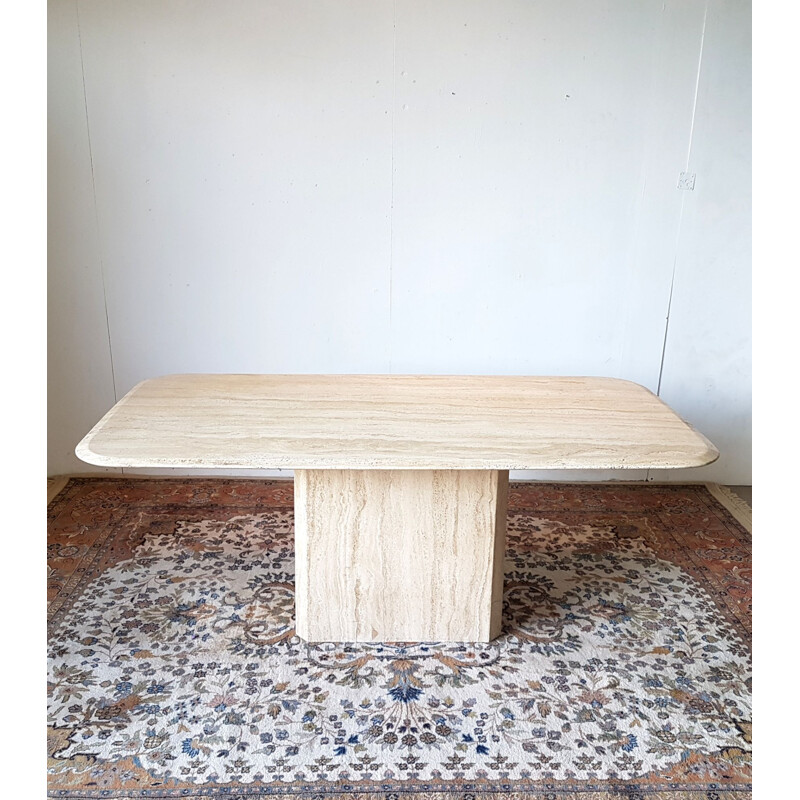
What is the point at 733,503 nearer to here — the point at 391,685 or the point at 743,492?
the point at 743,492

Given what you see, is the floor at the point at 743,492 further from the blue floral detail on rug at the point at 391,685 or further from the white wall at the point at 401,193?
the blue floral detail on rug at the point at 391,685

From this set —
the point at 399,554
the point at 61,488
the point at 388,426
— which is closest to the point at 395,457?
the point at 388,426

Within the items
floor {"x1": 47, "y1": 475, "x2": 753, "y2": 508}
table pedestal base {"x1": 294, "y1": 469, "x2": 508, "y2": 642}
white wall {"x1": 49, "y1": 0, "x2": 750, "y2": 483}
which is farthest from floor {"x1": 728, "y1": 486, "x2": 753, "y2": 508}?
table pedestal base {"x1": 294, "y1": 469, "x2": 508, "y2": 642}

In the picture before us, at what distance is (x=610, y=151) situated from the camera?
3.20 meters

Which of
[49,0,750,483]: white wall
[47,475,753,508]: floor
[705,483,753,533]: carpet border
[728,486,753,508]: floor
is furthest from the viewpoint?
[728,486,753,508]: floor

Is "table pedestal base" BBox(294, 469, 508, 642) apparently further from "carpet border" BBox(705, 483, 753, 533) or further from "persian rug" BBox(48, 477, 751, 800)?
"carpet border" BBox(705, 483, 753, 533)

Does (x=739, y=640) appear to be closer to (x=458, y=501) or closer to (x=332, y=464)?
(x=458, y=501)

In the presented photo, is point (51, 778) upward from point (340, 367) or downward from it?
downward

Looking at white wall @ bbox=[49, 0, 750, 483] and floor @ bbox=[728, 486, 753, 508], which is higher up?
white wall @ bbox=[49, 0, 750, 483]

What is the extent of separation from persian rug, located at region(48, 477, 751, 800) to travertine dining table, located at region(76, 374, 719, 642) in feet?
0.47

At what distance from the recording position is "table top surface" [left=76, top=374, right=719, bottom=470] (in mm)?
1830

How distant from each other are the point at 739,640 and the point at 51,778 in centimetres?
194

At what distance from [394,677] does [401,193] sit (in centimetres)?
197

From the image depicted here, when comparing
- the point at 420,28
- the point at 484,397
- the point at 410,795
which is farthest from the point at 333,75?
the point at 410,795
